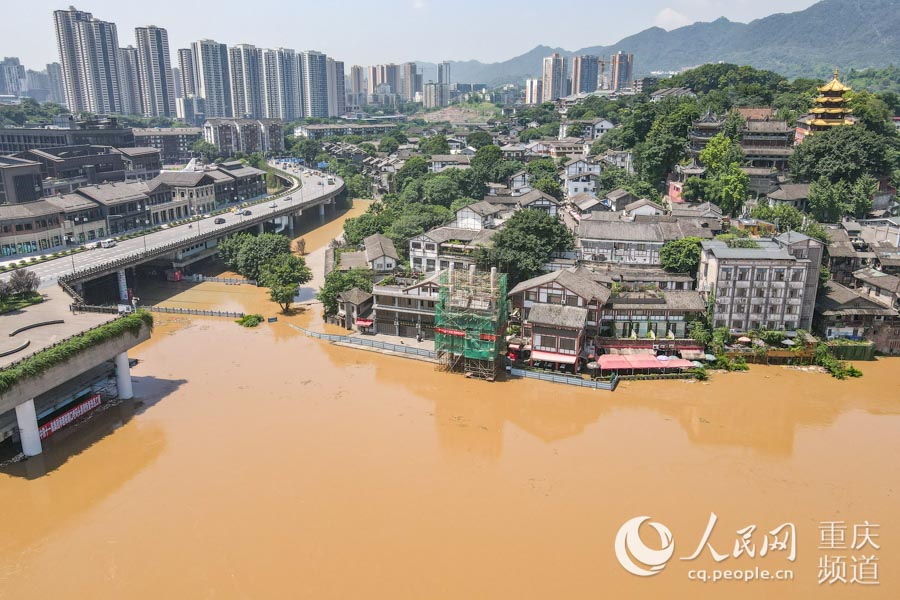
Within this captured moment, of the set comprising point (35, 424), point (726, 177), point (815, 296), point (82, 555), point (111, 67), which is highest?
point (111, 67)

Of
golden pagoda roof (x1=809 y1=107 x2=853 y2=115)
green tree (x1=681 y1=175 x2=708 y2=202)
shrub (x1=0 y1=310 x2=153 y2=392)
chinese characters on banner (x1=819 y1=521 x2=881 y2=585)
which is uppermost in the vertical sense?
golden pagoda roof (x1=809 y1=107 x2=853 y2=115)

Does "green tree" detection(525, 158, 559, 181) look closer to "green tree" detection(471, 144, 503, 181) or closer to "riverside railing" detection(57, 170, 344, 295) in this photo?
"green tree" detection(471, 144, 503, 181)

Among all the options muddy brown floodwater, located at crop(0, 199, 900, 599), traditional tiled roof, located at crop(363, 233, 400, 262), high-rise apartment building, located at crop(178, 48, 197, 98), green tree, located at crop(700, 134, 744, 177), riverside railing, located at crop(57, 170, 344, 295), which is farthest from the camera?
high-rise apartment building, located at crop(178, 48, 197, 98)

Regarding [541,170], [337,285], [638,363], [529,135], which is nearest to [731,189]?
[541,170]

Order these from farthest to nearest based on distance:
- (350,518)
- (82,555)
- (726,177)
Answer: (726,177) → (350,518) → (82,555)

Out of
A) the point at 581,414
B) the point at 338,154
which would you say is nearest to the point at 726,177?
the point at 581,414

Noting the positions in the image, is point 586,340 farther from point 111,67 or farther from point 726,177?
point 111,67

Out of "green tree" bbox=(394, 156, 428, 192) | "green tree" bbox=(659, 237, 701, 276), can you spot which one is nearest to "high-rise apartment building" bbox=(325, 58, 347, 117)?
"green tree" bbox=(394, 156, 428, 192)
